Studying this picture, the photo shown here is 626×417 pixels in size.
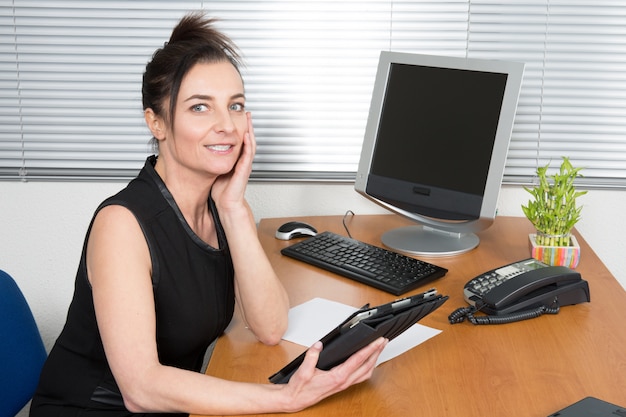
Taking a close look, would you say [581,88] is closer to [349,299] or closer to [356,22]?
[356,22]

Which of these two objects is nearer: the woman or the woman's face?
the woman

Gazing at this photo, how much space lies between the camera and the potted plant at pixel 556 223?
6.70ft

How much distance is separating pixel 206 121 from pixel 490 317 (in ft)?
2.42

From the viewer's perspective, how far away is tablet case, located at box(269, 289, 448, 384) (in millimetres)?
1378

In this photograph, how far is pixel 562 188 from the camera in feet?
6.81

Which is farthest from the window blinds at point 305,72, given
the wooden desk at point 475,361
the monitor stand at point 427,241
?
the wooden desk at point 475,361

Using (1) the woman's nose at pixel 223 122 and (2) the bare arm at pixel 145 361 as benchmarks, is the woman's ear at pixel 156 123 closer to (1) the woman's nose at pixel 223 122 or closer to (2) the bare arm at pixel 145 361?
(1) the woman's nose at pixel 223 122

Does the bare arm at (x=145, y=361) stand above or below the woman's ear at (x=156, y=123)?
below

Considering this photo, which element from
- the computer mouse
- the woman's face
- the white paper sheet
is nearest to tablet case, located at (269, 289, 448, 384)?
the white paper sheet

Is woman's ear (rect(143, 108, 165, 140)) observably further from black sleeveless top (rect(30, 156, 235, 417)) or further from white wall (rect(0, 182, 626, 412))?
white wall (rect(0, 182, 626, 412))

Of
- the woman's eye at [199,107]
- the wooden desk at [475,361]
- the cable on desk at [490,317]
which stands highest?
the woman's eye at [199,107]

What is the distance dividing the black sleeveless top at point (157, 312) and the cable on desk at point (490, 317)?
19.8 inches

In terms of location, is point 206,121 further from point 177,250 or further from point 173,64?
point 177,250

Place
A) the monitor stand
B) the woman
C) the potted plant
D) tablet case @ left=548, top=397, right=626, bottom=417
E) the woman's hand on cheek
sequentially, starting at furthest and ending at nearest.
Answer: the monitor stand < the potted plant < the woman's hand on cheek < the woman < tablet case @ left=548, top=397, right=626, bottom=417
